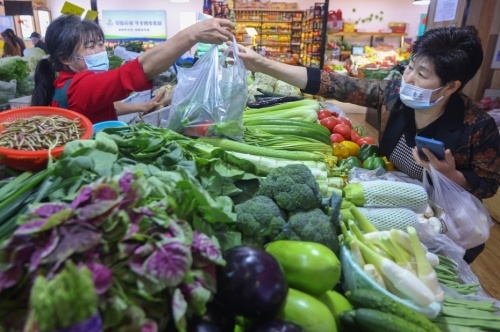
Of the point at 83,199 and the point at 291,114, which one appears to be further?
the point at 291,114

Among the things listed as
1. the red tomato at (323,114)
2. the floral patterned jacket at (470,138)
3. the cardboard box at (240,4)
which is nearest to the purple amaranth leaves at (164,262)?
the floral patterned jacket at (470,138)

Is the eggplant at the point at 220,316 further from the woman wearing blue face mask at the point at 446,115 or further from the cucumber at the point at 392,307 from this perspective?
the woman wearing blue face mask at the point at 446,115

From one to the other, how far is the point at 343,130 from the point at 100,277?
7.92 ft

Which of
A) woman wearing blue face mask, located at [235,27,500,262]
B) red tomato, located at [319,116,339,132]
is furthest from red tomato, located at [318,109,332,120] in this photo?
woman wearing blue face mask, located at [235,27,500,262]

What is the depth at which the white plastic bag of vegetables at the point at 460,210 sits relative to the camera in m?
1.70

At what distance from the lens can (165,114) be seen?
8.09 feet

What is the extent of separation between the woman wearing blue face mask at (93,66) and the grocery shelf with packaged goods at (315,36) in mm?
5134

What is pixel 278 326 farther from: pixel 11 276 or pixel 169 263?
pixel 11 276

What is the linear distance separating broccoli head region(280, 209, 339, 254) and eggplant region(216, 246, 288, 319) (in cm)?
27

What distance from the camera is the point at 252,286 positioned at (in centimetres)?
82

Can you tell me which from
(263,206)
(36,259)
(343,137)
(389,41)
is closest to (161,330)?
(36,259)

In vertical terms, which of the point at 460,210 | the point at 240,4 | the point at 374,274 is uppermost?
the point at 240,4

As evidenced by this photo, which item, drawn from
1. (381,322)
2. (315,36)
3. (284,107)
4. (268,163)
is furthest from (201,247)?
(315,36)

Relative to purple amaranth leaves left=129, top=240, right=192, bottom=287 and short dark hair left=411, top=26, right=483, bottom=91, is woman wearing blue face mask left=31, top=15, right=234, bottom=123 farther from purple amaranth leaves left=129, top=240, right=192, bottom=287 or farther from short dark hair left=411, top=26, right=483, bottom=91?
purple amaranth leaves left=129, top=240, right=192, bottom=287
